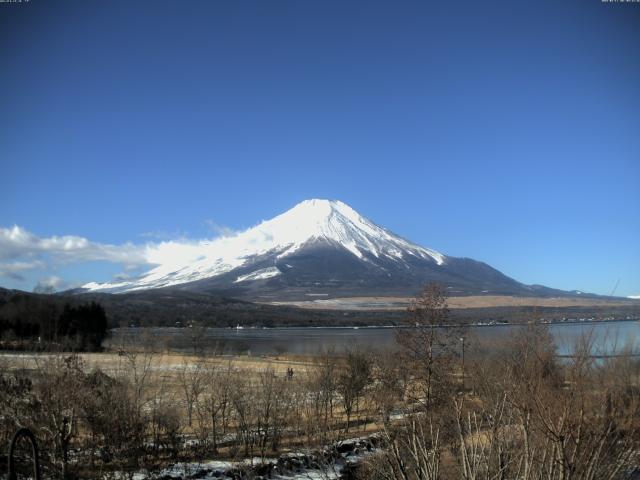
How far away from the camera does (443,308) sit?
23266 millimetres

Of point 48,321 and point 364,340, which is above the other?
point 48,321

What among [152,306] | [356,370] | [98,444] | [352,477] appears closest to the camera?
[98,444]

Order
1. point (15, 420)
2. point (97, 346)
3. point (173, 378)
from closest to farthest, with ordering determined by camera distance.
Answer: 1. point (15, 420)
2. point (173, 378)
3. point (97, 346)

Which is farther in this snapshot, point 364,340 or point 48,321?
point 364,340

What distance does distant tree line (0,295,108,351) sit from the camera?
6488 cm

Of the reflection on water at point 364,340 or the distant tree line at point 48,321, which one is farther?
the distant tree line at point 48,321

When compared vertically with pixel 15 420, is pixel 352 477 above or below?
below

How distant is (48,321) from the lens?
68125mm

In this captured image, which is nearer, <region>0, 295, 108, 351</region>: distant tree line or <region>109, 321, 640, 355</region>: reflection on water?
<region>109, 321, 640, 355</region>: reflection on water

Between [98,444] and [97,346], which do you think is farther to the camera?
[97,346]

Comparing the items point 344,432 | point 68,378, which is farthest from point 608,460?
point 344,432

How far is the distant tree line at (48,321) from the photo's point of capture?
64875 mm

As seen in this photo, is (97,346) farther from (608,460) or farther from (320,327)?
(320,327)

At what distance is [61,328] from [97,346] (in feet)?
14.9
